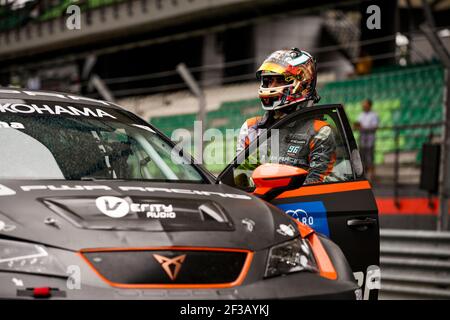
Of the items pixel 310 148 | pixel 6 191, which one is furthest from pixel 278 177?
pixel 6 191

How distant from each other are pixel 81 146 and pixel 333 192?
4.52 ft

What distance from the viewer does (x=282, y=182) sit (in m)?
4.17

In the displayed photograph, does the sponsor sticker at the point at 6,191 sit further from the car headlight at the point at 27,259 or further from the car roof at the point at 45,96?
the car roof at the point at 45,96

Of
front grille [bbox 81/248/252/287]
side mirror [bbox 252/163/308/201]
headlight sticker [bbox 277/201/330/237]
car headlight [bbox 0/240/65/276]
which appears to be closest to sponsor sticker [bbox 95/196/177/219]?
front grille [bbox 81/248/252/287]

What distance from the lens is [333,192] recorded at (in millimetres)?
4859

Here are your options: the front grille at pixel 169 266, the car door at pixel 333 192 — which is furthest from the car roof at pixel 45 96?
the front grille at pixel 169 266

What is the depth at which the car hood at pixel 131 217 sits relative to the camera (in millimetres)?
3389

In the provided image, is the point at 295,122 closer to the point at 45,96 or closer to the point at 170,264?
the point at 45,96

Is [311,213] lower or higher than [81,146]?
lower

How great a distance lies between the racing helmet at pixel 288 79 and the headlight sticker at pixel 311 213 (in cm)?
95

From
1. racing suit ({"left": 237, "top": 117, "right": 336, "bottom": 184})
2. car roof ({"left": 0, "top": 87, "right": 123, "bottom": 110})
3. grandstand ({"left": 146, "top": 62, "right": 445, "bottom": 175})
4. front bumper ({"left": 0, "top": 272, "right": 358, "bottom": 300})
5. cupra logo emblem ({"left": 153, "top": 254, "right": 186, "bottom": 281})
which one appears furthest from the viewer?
grandstand ({"left": 146, "top": 62, "right": 445, "bottom": 175})

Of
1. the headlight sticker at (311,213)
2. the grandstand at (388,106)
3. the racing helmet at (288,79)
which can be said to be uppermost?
the grandstand at (388,106)

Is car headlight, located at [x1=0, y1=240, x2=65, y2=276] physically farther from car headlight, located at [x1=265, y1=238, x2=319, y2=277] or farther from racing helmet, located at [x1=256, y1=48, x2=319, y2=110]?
racing helmet, located at [x1=256, y1=48, x2=319, y2=110]

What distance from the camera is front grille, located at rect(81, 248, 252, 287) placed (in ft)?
10.9
